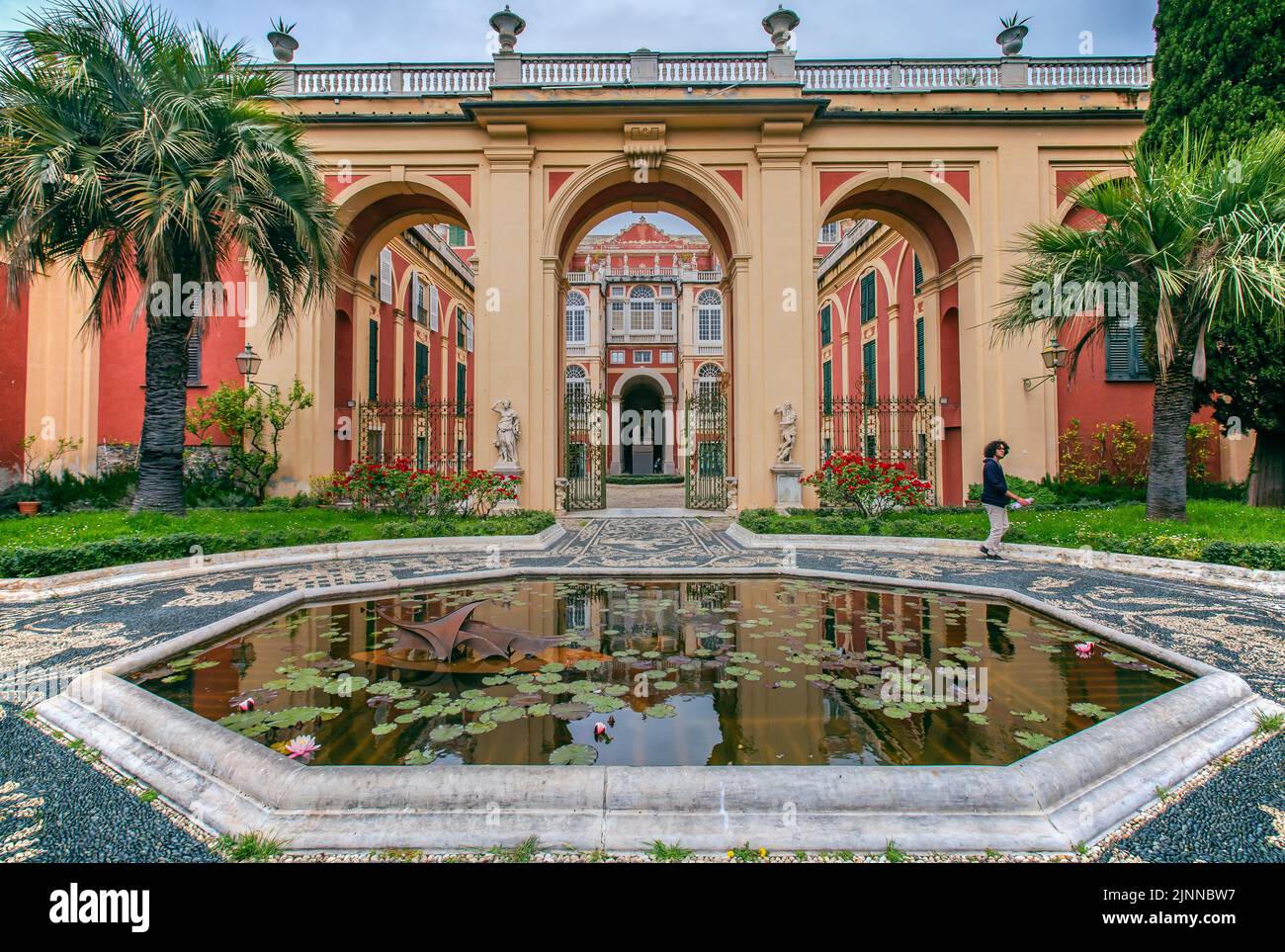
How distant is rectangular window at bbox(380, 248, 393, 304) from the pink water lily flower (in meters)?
18.4

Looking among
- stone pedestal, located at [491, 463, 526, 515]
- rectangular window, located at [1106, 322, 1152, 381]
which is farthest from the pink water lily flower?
rectangular window, located at [1106, 322, 1152, 381]

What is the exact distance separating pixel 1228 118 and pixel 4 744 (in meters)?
15.7

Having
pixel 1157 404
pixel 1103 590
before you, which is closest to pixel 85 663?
pixel 1103 590

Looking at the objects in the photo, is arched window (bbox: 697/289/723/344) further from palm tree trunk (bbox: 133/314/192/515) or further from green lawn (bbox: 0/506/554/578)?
palm tree trunk (bbox: 133/314/192/515)

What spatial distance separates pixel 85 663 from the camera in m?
3.76

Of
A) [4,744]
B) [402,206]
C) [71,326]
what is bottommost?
[4,744]

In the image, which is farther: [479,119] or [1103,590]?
[479,119]

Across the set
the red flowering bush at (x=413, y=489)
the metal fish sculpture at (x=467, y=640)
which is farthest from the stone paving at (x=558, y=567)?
the red flowering bush at (x=413, y=489)

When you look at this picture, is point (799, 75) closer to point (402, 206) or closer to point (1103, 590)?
point (402, 206)

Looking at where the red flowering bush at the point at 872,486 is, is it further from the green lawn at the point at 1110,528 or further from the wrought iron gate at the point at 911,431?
the wrought iron gate at the point at 911,431

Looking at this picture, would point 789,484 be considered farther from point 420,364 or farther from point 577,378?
point 577,378

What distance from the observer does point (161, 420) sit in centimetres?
897

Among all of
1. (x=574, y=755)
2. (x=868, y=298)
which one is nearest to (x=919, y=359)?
(x=868, y=298)

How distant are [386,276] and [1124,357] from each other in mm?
20021
